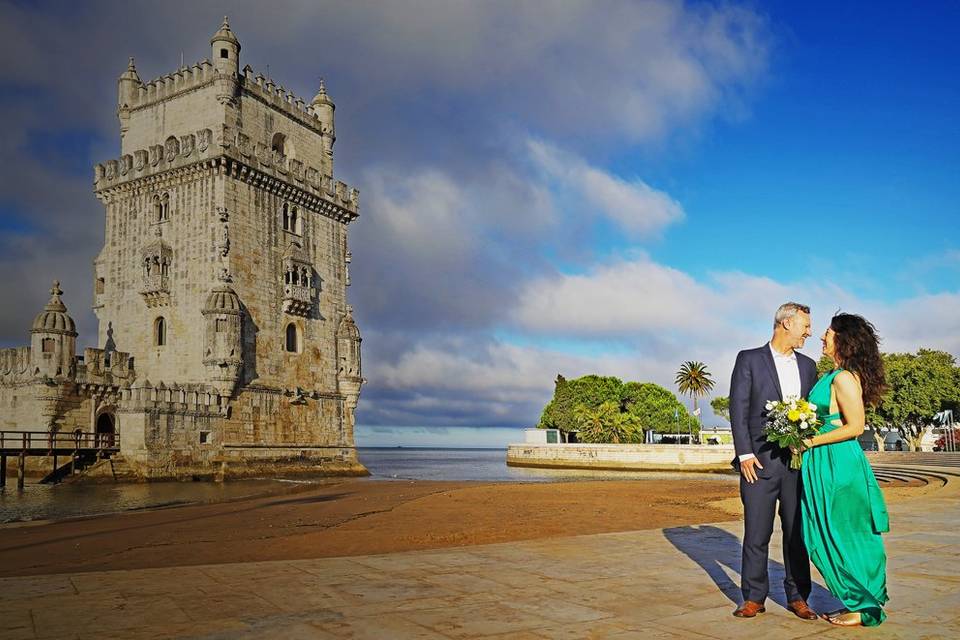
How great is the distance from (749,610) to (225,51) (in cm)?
4439

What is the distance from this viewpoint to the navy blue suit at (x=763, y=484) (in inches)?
230

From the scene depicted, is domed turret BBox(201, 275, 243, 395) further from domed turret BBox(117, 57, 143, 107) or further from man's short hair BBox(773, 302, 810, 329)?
man's short hair BBox(773, 302, 810, 329)

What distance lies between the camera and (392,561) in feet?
27.8

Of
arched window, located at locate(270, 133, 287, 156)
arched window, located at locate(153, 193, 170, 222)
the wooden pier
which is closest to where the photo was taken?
the wooden pier

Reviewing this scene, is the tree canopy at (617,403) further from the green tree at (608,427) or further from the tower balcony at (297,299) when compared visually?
the tower balcony at (297,299)

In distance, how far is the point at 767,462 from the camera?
6023mm

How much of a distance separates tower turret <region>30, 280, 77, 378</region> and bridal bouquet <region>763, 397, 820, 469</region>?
41241 millimetres

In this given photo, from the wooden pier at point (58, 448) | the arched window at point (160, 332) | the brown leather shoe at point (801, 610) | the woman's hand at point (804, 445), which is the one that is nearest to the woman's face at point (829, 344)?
the woman's hand at point (804, 445)

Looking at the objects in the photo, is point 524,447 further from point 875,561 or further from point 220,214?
point 875,561

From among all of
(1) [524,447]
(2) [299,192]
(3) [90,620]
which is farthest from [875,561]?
(1) [524,447]

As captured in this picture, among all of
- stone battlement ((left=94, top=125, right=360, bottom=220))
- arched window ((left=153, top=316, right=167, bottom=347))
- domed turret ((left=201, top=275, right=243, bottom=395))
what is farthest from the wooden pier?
stone battlement ((left=94, top=125, right=360, bottom=220))

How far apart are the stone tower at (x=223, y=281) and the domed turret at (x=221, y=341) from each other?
64mm

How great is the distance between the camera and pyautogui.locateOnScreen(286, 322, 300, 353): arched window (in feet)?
147

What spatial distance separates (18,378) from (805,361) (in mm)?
43913
